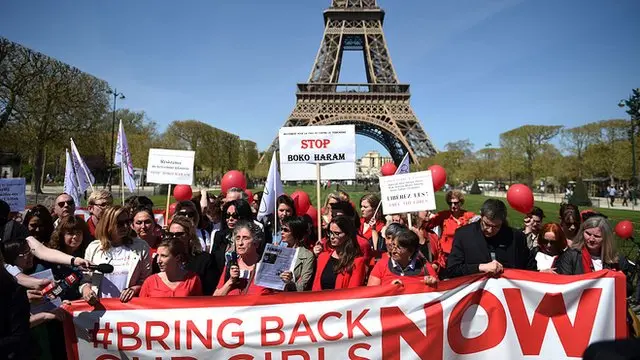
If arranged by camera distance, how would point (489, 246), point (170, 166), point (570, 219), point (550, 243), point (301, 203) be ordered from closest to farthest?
point (489, 246), point (550, 243), point (570, 219), point (170, 166), point (301, 203)

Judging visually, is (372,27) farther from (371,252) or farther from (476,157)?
(371,252)

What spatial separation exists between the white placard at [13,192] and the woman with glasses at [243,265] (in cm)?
418

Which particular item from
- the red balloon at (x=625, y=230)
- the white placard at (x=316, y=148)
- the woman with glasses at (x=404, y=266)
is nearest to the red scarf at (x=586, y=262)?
the woman with glasses at (x=404, y=266)

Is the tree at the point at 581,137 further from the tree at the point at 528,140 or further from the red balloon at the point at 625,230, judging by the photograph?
the red balloon at the point at 625,230

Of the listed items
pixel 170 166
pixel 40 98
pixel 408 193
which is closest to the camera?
pixel 408 193

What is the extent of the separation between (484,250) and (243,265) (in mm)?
2220

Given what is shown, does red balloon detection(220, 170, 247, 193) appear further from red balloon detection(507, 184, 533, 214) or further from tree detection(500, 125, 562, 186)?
tree detection(500, 125, 562, 186)

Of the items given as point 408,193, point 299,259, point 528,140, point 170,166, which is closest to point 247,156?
point 528,140

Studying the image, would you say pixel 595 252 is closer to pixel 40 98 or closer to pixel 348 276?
pixel 348 276

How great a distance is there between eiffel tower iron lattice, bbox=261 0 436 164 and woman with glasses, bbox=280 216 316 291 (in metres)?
43.3

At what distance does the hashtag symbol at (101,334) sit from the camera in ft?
10.8

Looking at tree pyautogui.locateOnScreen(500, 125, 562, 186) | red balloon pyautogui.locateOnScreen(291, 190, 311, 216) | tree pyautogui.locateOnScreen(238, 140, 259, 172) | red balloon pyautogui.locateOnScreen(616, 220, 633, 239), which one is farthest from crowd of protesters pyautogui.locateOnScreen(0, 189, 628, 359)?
tree pyautogui.locateOnScreen(238, 140, 259, 172)

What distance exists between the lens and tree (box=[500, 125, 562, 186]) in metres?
46.1

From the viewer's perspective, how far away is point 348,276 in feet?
12.3
